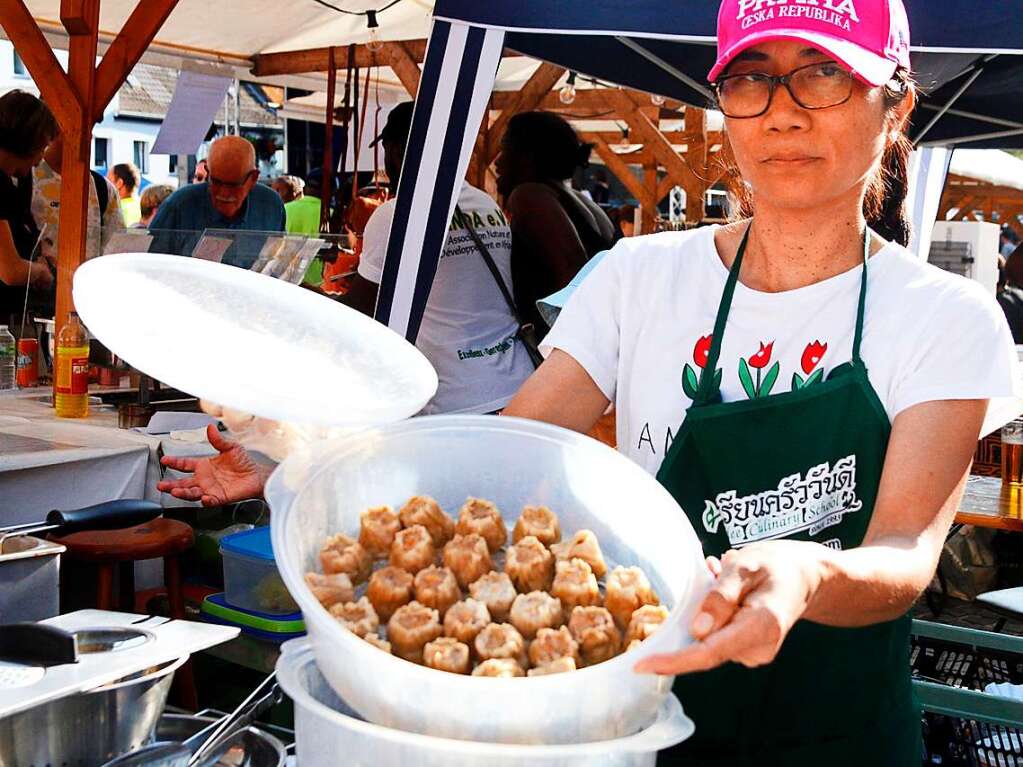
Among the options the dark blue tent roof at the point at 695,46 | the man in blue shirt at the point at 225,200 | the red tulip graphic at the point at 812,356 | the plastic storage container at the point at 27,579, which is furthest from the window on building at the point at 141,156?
the red tulip graphic at the point at 812,356

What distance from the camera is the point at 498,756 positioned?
33.3 inches

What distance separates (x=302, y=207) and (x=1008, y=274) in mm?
5058

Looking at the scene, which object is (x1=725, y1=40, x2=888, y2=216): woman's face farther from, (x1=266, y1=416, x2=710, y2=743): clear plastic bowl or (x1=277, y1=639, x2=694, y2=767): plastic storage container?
(x1=277, y1=639, x2=694, y2=767): plastic storage container

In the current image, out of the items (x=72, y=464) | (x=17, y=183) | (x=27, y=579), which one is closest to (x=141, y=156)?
(x=17, y=183)

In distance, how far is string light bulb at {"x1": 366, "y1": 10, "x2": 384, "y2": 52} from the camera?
6418mm

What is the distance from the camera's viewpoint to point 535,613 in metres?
1.02

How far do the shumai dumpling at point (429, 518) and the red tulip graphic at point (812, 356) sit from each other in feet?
1.67

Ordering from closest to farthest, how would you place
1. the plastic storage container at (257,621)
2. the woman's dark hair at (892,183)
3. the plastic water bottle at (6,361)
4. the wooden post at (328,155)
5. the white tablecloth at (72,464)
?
the woman's dark hair at (892,183) < the plastic storage container at (257,621) < the white tablecloth at (72,464) < the plastic water bottle at (6,361) < the wooden post at (328,155)

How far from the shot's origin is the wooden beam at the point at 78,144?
412 cm

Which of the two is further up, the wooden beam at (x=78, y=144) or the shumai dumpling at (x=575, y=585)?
the wooden beam at (x=78, y=144)

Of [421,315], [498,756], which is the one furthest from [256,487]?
[421,315]

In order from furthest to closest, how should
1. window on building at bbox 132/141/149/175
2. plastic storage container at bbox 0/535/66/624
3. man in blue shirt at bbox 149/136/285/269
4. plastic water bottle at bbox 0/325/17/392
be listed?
1. window on building at bbox 132/141/149/175
2. man in blue shirt at bbox 149/136/285/269
3. plastic water bottle at bbox 0/325/17/392
4. plastic storage container at bbox 0/535/66/624

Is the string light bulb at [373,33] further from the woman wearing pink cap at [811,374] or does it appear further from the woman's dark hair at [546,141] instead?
the woman wearing pink cap at [811,374]

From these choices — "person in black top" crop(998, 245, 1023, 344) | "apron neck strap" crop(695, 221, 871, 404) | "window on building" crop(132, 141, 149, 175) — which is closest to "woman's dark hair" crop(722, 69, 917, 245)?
"apron neck strap" crop(695, 221, 871, 404)
